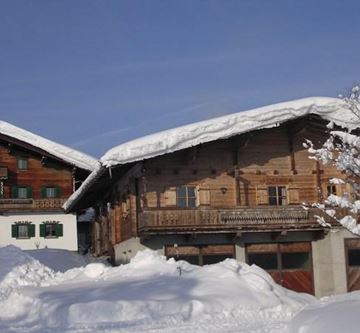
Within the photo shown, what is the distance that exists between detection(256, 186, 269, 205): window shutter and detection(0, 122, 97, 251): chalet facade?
580 inches

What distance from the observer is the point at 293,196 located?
1019 inches

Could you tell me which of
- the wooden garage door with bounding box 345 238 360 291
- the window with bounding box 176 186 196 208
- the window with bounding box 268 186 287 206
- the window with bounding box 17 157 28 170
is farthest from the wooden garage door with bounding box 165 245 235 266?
the window with bounding box 17 157 28 170

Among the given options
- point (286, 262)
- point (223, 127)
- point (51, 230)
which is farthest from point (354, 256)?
point (51, 230)

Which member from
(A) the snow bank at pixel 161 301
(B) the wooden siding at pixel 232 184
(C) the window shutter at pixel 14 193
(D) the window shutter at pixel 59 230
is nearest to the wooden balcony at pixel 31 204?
(C) the window shutter at pixel 14 193

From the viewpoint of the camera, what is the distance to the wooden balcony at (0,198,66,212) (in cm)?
3788

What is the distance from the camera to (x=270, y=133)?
2617 cm

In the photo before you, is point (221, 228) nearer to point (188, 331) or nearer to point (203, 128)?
point (203, 128)

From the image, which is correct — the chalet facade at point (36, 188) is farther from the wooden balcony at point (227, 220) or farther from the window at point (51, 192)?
the wooden balcony at point (227, 220)

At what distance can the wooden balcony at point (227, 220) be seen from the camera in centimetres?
2308

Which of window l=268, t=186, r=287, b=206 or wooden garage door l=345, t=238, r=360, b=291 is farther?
window l=268, t=186, r=287, b=206

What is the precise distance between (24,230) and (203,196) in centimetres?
1661

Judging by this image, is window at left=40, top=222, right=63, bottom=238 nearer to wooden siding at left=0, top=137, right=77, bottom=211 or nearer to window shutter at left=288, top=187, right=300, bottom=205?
wooden siding at left=0, top=137, right=77, bottom=211

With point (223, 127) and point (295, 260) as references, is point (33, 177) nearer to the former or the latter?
point (223, 127)

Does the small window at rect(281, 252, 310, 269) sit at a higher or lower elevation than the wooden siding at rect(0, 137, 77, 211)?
lower
